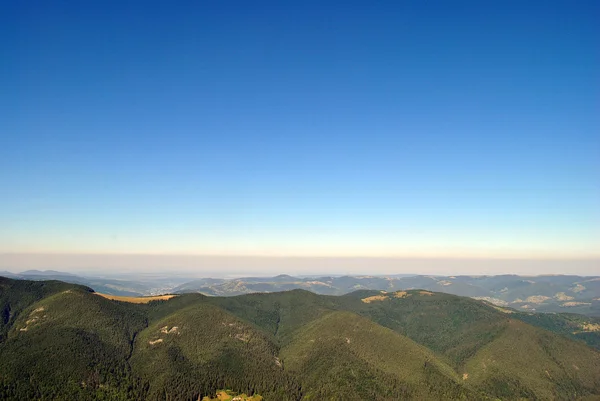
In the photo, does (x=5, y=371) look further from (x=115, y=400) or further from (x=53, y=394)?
(x=115, y=400)

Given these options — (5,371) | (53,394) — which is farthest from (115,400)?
(5,371)

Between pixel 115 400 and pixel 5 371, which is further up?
pixel 5 371
